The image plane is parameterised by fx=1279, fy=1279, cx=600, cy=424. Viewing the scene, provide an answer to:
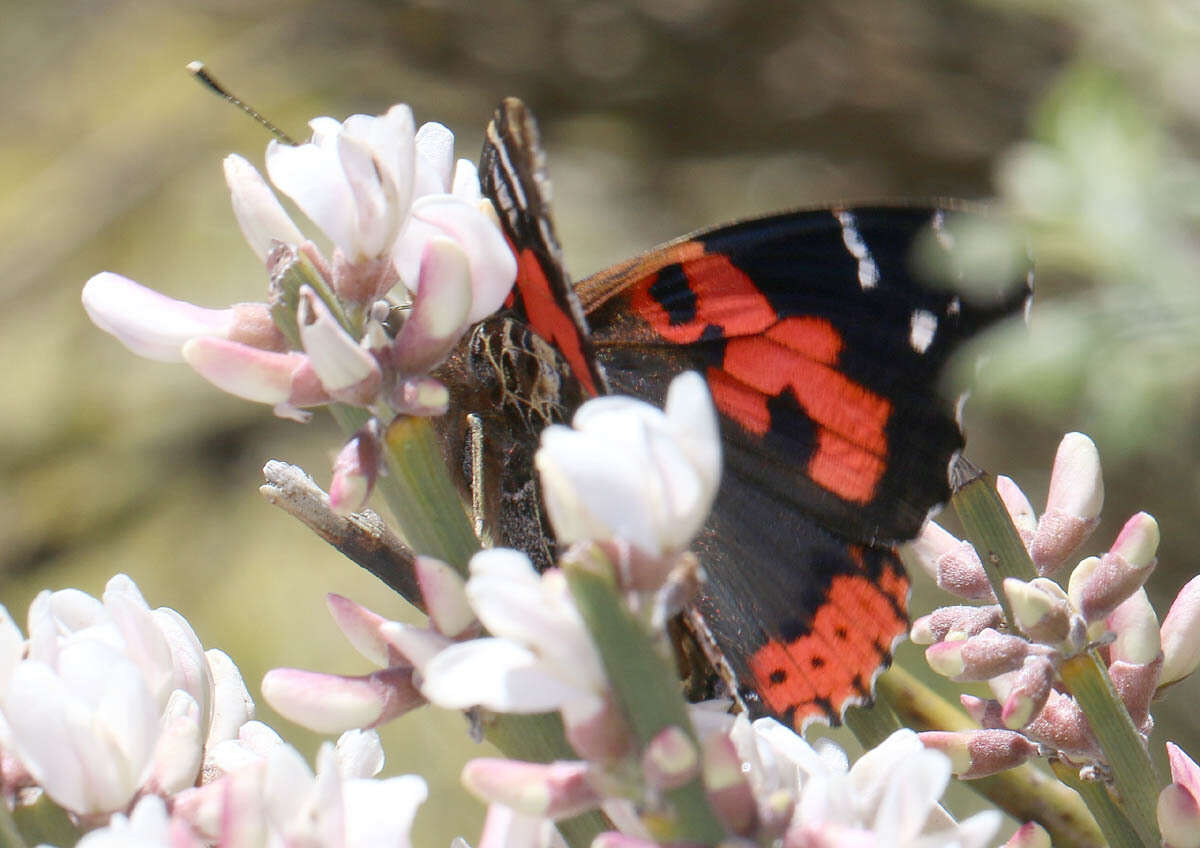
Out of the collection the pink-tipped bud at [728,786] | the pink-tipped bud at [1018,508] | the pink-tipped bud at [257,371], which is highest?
the pink-tipped bud at [257,371]

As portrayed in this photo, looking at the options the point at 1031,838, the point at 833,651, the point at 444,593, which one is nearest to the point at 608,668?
the point at 444,593

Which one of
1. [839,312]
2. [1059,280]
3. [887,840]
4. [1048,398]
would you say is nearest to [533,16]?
[1059,280]

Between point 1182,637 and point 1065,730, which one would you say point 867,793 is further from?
point 1182,637

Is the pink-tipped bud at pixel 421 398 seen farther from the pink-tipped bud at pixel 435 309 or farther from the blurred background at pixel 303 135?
the blurred background at pixel 303 135

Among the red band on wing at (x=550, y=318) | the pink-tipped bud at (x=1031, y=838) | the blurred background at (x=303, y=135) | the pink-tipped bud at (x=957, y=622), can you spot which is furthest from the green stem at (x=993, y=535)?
the blurred background at (x=303, y=135)

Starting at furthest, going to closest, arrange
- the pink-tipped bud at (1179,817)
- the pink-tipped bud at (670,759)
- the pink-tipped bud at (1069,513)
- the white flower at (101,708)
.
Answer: the pink-tipped bud at (1069,513)
the pink-tipped bud at (1179,817)
the white flower at (101,708)
the pink-tipped bud at (670,759)

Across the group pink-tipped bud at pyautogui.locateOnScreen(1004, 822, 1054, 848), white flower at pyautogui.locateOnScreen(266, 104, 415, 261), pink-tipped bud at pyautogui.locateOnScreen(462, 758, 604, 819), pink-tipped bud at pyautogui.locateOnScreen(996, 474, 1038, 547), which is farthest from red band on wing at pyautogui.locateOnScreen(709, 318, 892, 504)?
pink-tipped bud at pyautogui.locateOnScreen(462, 758, 604, 819)
